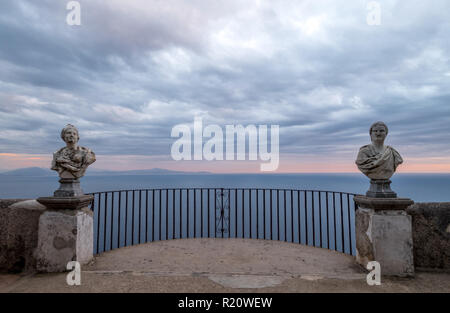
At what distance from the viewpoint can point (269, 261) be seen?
448 cm

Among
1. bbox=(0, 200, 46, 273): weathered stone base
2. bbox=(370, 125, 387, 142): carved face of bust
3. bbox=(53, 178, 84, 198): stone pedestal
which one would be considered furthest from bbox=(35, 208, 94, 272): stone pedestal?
bbox=(370, 125, 387, 142): carved face of bust

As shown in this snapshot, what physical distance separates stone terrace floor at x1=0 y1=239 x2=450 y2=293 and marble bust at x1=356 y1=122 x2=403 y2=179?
5.54 feet

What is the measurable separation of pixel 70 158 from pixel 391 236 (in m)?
5.56

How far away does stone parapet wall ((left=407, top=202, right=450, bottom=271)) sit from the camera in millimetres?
3883

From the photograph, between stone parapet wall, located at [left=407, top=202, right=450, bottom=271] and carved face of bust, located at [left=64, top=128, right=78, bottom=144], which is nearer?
stone parapet wall, located at [left=407, top=202, right=450, bottom=271]

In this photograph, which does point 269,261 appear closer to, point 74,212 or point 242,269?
point 242,269

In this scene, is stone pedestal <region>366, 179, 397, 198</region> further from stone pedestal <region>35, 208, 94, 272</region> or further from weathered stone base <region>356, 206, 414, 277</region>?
stone pedestal <region>35, 208, 94, 272</region>

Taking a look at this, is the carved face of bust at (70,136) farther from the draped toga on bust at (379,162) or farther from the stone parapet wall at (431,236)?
the stone parapet wall at (431,236)

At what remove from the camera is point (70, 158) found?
13.5 feet

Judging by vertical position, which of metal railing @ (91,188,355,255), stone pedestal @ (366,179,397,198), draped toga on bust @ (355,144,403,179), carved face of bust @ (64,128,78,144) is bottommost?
metal railing @ (91,188,355,255)

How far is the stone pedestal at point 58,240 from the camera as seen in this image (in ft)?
12.5

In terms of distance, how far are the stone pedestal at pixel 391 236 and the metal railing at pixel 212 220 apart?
456 millimetres

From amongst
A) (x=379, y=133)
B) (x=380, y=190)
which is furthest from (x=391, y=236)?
(x=379, y=133)

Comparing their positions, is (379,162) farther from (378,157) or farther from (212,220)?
(212,220)
